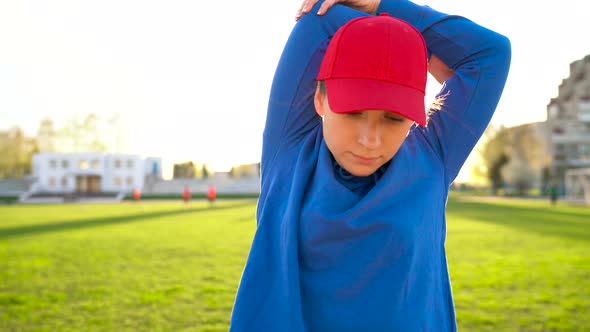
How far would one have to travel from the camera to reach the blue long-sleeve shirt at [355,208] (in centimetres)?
100

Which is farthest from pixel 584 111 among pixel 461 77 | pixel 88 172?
pixel 461 77

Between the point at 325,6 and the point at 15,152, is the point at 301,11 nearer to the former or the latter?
the point at 325,6

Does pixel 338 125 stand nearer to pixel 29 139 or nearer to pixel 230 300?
pixel 230 300

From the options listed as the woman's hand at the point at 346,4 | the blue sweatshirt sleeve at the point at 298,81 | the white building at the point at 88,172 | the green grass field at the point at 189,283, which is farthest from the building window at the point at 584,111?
the blue sweatshirt sleeve at the point at 298,81

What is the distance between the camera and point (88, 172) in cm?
6450

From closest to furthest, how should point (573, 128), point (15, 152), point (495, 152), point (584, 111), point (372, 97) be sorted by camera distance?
point (372, 97) < point (495, 152) < point (584, 111) < point (573, 128) < point (15, 152)

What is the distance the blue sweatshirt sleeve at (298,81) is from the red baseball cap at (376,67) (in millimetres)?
160

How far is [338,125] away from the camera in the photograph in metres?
1.02

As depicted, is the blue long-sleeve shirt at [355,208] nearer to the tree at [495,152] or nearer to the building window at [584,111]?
the tree at [495,152]

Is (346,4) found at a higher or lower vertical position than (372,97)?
higher

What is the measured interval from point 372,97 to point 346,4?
0.35m

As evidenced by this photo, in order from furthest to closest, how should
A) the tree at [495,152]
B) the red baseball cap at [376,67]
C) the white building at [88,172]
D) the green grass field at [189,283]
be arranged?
the white building at [88,172] < the tree at [495,152] < the green grass field at [189,283] < the red baseball cap at [376,67]

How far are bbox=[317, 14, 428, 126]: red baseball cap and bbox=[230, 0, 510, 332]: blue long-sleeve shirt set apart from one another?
0.51ft

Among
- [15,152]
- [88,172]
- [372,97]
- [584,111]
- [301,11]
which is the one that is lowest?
[372,97]
